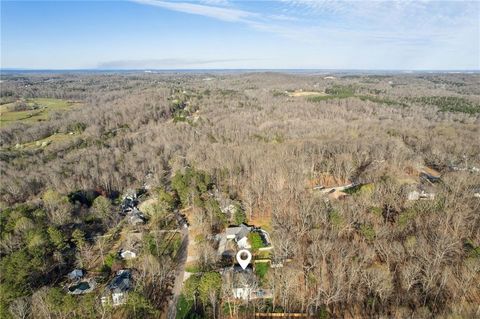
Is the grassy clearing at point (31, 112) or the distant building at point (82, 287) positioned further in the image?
the grassy clearing at point (31, 112)

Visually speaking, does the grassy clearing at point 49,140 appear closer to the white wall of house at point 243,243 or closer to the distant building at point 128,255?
the distant building at point 128,255

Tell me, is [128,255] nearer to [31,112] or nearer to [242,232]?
[242,232]

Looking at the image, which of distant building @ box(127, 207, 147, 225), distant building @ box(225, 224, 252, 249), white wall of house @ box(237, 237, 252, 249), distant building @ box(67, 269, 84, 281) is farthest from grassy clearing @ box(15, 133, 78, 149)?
white wall of house @ box(237, 237, 252, 249)

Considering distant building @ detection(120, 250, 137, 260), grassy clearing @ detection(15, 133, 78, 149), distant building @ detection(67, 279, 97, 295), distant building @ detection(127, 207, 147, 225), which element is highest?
grassy clearing @ detection(15, 133, 78, 149)

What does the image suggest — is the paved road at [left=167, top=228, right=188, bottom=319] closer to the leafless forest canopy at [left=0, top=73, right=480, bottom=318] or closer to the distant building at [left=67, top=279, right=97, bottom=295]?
the leafless forest canopy at [left=0, top=73, right=480, bottom=318]

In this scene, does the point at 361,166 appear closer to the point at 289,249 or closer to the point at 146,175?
the point at 289,249

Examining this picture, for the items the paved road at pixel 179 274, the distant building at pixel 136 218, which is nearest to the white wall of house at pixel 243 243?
the paved road at pixel 179 274
